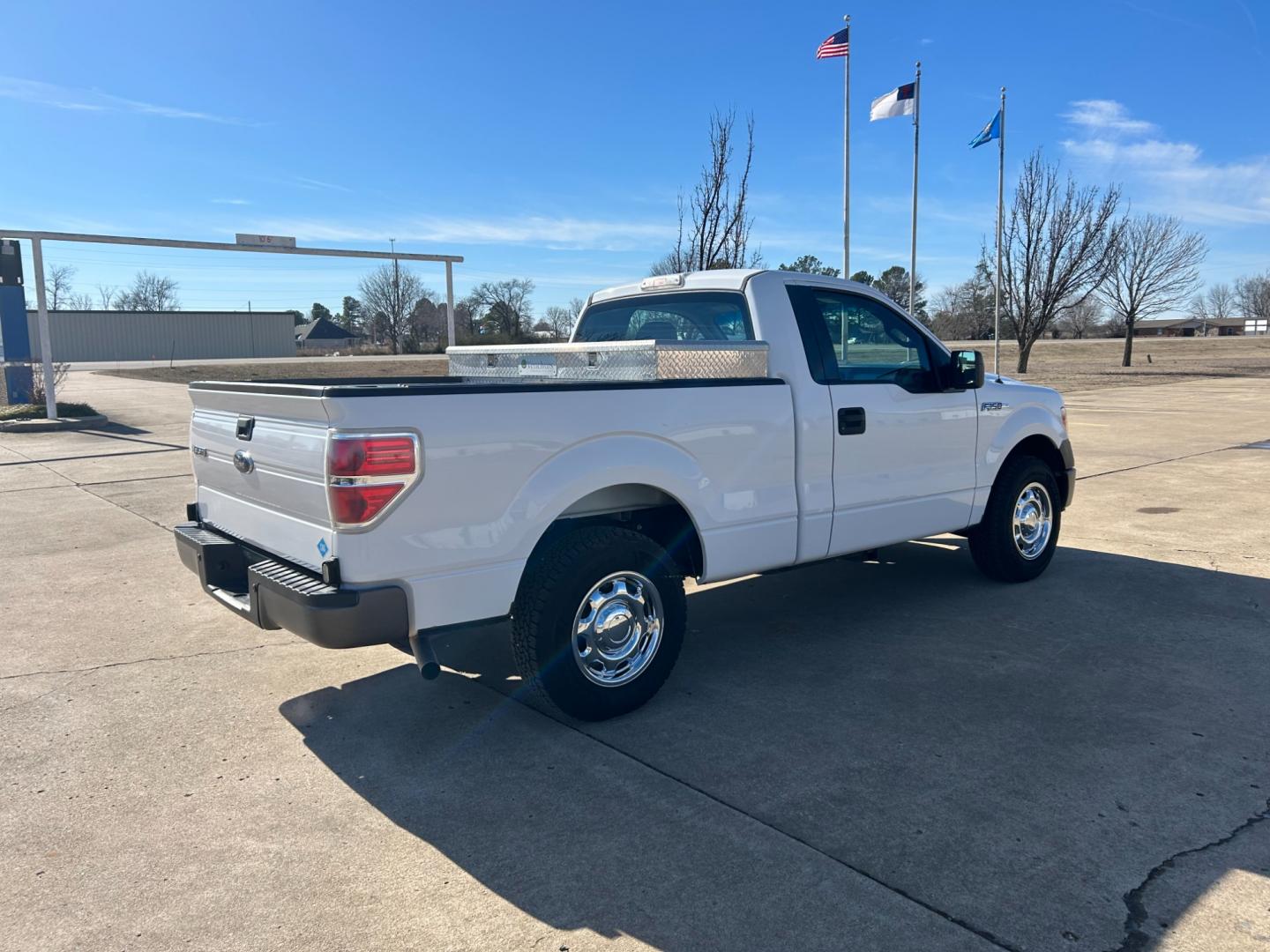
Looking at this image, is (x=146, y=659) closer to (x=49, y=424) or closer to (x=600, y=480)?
(x=600, y=480)

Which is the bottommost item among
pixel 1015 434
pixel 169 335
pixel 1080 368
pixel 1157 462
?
pixel 1157 462

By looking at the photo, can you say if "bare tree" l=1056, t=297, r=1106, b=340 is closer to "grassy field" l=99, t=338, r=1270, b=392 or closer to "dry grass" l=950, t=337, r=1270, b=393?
"dry grass" l=950, t=337, r=1270, b=393

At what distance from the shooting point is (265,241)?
17859 millimetres

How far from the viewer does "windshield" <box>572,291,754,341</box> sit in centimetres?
512

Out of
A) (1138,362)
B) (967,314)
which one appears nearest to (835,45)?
(1138,362)

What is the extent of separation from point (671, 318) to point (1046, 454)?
2946 mm

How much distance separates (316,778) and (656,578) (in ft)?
5.38

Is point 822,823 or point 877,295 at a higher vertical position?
point 877,295

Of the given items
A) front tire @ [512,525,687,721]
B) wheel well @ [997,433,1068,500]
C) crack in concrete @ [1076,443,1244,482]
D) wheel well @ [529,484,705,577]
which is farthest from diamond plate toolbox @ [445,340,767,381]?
crack in concrete @ [1076,443,1244,482]

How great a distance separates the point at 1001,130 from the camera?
107 ft

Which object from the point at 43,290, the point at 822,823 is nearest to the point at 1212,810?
the point at 822,823

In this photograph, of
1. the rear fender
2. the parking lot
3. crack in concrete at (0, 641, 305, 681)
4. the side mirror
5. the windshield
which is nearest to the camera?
the parking lot

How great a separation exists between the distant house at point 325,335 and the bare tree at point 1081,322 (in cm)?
7260

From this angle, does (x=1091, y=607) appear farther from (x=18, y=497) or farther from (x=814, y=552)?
(x=18, y=497)
